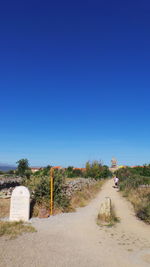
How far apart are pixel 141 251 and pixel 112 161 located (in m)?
88.0

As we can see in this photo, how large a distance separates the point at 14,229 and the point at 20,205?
58.3 inches

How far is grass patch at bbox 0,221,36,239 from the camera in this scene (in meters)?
6.27

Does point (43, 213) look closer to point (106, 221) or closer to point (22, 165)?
point (106, 221)

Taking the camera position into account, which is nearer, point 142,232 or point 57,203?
point 142,232

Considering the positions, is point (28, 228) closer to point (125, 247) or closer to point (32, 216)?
point (32, 216)

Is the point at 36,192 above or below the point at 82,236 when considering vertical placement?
above

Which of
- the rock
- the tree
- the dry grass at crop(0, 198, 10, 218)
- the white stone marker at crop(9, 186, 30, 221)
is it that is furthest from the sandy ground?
the tree

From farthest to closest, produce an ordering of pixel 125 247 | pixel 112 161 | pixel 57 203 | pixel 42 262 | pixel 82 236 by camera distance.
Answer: pixel 112 161
pixel 57 203
pixel 82 236
pixel 125 247
pixel 42 262

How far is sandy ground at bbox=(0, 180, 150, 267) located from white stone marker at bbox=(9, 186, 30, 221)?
21.3 inches

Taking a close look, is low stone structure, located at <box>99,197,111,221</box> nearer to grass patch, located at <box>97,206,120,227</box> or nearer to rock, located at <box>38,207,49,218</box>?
grass patch, located at <box>97,206,120,227</box>

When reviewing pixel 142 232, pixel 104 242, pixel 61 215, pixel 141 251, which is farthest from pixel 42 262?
pixel 61 215

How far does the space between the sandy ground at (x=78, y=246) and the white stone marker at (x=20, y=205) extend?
540 mm

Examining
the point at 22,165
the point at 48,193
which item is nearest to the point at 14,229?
the point at 48,193

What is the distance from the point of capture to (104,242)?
5.87 metres
